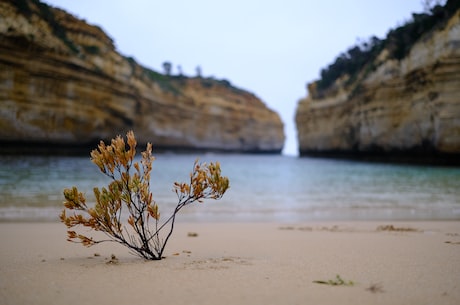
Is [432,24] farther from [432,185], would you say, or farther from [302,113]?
[302,113]

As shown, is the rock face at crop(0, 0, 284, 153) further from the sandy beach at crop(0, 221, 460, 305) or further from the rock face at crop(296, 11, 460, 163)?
the sandy beach at crop(0, 221, 460, 305)

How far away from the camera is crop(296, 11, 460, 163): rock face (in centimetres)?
2247

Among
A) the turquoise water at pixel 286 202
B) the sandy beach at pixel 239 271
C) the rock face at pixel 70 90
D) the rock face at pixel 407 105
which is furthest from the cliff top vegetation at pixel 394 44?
the sandy beach at pixel 239 271

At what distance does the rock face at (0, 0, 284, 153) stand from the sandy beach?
2522cm

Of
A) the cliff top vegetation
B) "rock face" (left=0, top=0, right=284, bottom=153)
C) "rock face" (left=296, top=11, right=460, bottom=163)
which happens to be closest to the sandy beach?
"rock face" (left=296, top=11, right=460, bottom=163)

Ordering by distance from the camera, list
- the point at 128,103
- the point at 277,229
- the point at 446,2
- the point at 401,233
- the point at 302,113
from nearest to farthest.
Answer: the point at 401,233, the point at 277,229, the point at 446,2, the point at 128,103, the point at 302,113

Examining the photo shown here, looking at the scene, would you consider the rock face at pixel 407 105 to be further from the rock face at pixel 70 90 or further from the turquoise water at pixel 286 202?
the rock face at pixel 70 90

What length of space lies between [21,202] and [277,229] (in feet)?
19.5

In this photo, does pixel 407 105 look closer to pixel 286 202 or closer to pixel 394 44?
pixel 394 44

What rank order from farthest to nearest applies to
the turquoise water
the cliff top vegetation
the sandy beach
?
the cliff top vegetation < the turquoise water < the sandy beach

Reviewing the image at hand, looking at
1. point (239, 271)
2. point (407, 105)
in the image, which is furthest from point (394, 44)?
point (239, 271)

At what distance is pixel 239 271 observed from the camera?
2.91m

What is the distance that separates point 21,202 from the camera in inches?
322

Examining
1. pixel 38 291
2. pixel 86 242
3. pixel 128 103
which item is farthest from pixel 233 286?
pixel 128 103
